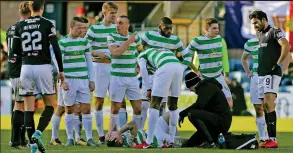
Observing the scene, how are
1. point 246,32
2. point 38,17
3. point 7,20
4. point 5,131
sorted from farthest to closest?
point 7,20
point 246,32
point 5,131
point 38,17

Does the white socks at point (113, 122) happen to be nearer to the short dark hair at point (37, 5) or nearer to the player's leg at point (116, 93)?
the player's leg at point (116, 93)

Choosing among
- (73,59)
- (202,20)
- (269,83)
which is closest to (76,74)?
(73,59)

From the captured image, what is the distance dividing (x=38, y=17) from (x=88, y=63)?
287 cm

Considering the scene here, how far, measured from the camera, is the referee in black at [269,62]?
1484 cm

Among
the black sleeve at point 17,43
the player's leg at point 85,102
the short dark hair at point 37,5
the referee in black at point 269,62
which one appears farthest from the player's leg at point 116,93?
the short dark hair at point 37,5

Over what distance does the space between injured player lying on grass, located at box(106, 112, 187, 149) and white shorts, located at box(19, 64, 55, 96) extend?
2294 millimetres

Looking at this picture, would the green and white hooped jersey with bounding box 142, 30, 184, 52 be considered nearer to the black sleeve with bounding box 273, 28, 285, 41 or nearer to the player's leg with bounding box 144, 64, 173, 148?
the player's leg with bounding box 144, 64, 173, 148

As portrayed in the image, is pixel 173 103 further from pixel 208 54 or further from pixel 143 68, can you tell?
pixel 208 54

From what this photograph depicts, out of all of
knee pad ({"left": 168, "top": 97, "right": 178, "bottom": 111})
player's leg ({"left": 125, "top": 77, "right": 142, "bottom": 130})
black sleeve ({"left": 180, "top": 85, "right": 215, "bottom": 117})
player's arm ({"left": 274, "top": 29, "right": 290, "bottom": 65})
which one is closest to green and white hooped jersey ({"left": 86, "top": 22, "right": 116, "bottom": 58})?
player's leg ({"left": 125, "top": 77, "right": 142, "bottom": 130})

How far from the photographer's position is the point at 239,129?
2139cm

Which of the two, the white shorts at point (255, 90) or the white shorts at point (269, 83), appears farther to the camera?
the white shorts at point (255, 90)

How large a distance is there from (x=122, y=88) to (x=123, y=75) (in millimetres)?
226

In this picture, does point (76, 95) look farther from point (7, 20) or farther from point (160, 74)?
point (7, 20)

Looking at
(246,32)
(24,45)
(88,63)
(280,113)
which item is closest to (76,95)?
(88,63)
